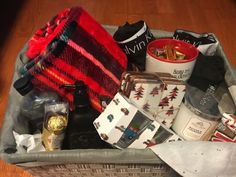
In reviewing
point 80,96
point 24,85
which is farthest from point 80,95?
point 24,85

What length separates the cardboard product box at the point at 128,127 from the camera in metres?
0.54

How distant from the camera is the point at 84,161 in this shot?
1.78 ft

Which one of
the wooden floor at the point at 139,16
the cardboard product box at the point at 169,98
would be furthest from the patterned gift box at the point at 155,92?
the wooden floor at the point at 139,16

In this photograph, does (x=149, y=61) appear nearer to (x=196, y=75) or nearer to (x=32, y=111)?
(x=196, y=75)

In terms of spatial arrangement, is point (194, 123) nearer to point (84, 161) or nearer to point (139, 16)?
point (84, 161)

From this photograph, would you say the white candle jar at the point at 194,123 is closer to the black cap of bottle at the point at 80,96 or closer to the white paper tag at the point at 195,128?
the white paper tag at the point at 195,128

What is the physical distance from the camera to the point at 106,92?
641mm

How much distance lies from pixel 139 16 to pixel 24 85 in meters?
0.97

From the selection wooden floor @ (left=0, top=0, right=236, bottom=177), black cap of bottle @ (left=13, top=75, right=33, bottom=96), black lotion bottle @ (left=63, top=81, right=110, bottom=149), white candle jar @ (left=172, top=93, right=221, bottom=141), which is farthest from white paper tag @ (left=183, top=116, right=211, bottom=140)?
wooden floor @ (left=0, top=0, right=236, bottom=177)

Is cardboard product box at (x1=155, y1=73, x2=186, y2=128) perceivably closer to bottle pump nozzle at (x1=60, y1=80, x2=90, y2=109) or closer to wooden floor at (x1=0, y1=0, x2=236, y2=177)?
bottle pump nozzle at (x1=60, y1=80, x2=90, y2=109)

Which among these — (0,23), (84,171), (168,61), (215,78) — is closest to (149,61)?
(168,61)

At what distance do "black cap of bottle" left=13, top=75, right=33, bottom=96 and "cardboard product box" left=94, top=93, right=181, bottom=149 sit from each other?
15 cm

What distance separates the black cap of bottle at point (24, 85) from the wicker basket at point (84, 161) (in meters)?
0.07

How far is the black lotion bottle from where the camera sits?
1.90 feet
